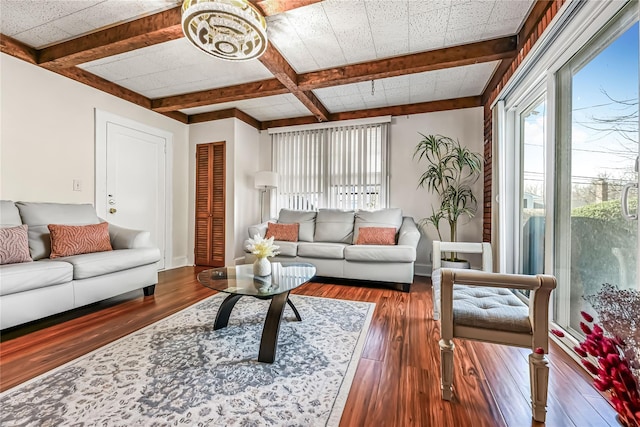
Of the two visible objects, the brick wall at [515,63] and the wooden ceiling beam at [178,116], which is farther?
the wooden ceiling beam at [178,116]

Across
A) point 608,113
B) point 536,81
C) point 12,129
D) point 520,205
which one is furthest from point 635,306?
point 12,129

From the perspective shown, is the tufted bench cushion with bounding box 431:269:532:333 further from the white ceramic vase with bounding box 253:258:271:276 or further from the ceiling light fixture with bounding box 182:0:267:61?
the ceiling light fixture with bounding box 182:0:267:61

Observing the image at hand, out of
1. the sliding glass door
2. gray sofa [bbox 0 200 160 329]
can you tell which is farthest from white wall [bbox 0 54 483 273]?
the sliding glass door

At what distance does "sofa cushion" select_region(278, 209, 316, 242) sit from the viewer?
12.8 ft

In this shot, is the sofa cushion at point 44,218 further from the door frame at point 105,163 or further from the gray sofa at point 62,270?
the door frame at point 105,163

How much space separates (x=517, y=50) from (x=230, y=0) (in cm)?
235

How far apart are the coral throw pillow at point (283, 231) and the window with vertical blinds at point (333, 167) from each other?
0.73 metres

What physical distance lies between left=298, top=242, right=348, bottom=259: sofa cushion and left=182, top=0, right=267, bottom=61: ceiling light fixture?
6.96ft

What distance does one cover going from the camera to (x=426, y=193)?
12.7ft

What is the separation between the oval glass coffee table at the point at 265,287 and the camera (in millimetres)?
1607

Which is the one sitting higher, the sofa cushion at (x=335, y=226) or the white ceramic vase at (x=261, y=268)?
the sofa cushion at (x=335, y=226)

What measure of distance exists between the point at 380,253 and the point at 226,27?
2.47 m

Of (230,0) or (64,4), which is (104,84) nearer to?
(64,4)

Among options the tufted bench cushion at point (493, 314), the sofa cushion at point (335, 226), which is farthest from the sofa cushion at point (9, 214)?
the tufted bench cushion at point (493, 314)
